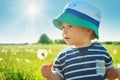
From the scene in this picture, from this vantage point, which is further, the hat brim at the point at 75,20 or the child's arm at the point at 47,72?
the hat brim at the point at 75,20

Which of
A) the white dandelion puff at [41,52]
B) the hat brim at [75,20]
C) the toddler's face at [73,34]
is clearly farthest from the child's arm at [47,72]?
the white dandelion puff at [41,52]

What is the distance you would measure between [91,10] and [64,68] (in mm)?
604

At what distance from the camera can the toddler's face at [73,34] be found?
4586 mm

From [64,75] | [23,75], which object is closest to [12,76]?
[23,75]

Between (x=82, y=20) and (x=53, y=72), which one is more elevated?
(x=82, y=20)

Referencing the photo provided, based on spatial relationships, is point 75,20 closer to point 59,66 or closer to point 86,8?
point 86,8

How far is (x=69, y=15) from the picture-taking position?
468cm

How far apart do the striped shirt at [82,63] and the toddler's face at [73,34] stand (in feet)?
0.37

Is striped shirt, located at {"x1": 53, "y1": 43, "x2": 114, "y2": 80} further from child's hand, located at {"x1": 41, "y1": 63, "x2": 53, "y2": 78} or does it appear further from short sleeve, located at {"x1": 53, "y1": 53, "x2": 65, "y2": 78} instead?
child's hand, located at {"x1": 41, "y1": 63, "x2": 53, "y2": 78}

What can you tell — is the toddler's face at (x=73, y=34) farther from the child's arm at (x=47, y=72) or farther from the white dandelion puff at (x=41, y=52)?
the white dandelion puff at (x=41, y=52)

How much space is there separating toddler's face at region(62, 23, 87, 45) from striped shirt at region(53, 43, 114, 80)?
0.37 ft

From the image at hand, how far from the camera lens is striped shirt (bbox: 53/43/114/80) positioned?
4.65 meters

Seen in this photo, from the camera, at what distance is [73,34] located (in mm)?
4637

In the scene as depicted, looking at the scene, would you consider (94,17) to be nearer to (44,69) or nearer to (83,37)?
(83,37)
